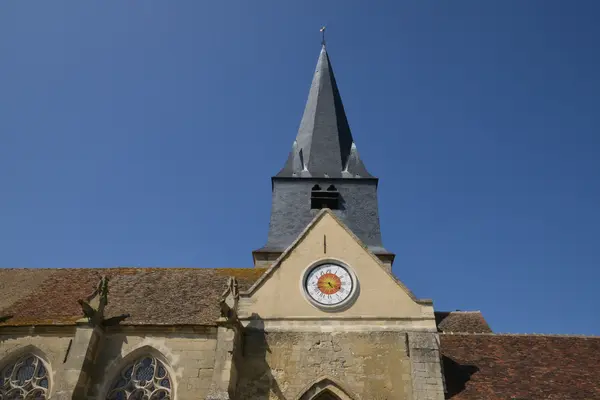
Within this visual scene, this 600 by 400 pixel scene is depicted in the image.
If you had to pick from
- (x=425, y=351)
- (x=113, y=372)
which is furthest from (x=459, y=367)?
(x=113, y=372)

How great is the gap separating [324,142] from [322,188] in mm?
2700

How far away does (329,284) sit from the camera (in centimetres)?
1328

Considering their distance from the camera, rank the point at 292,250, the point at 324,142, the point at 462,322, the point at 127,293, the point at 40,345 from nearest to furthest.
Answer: the point at 40,345 < the point at 292,250 < the point at 127,293 < the point at 462,322 < the point at 324,142

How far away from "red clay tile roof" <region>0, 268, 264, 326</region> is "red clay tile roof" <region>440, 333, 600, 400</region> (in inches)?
222

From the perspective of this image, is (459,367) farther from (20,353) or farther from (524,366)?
(20,353)

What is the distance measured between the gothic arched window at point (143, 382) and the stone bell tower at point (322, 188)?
6.92m

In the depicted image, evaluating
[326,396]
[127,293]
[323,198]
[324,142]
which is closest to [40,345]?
[127,293]

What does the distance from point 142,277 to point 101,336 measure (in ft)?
10.5

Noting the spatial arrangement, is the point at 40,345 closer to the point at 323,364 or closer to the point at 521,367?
the point at 323,364

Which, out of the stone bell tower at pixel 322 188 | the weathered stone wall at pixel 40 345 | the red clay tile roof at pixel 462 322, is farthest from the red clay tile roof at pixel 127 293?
the red clay tile roof at pixel 462 322

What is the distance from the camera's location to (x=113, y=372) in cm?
1220

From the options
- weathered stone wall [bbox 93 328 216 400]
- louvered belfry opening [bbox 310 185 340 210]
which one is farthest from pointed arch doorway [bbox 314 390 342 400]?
louvered belfry opening [bbox 310 185 340 210]

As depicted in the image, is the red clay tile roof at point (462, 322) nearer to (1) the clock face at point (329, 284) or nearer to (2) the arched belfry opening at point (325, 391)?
(1) the clock face at point (329, 284)

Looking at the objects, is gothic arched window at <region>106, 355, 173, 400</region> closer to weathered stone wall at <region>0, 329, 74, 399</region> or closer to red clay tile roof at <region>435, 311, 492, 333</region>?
weathered stone wall at <region>0, 329, 74, 399</region>
